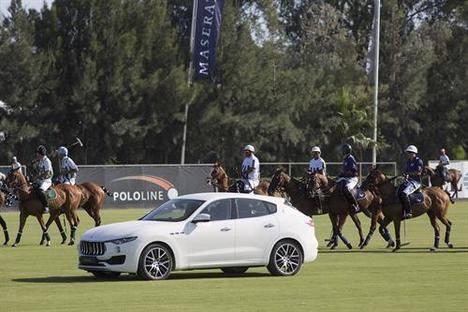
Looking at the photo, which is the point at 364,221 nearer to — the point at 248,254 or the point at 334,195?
the point at 334,195

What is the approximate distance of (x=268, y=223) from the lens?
20.8 metres

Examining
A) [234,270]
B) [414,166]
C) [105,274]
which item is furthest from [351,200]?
[105,274]

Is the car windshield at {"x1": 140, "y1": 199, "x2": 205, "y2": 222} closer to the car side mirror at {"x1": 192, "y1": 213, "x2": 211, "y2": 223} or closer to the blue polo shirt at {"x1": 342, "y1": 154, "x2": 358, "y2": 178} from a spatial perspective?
the car side mirror at {"x1": 192, "y1": 213, "x2": 211, "y2": 223}

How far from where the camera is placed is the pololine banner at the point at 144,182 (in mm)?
50344

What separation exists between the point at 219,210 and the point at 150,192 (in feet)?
101

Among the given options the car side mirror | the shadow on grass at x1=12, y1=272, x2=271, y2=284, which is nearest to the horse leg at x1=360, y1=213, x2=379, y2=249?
the shadow on grass at x1=12, y1=272, x2=271, y2=284

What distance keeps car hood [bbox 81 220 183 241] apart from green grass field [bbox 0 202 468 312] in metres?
0.79

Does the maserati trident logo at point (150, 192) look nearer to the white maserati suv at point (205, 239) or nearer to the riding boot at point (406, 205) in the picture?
the riding boot at point (406, 205)

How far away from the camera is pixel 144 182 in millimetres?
51312

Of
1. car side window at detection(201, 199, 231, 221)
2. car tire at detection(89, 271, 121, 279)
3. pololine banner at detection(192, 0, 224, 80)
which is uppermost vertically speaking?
pololine banner at detection(192, 0, 224, 80)

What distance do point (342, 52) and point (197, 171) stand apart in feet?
78.9

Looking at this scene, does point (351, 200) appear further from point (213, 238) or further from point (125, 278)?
point (125, 278)

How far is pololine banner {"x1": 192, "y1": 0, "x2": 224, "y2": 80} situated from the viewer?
57456 mm

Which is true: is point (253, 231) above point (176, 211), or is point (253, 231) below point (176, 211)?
below
